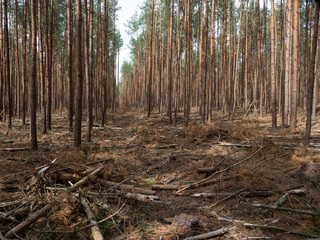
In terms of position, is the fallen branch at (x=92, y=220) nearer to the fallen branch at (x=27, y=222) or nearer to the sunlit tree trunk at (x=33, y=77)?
the fallen branch at (x=27, y=222)

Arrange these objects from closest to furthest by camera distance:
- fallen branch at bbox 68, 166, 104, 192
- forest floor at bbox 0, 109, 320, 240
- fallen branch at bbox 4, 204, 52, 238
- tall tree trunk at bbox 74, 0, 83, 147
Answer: fallen branch at bbox 4, 204, 52, 238 → forest floor at bbox 0, 109, 320, 240 → fallen branch at bbox 68, 166, 104, 192 → tall tree trunk at bbox 74, 0, 83, 147

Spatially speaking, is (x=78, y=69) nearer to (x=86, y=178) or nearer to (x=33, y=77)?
(x=33, y=77)

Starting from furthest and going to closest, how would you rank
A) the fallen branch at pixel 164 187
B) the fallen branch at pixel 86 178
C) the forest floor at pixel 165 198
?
the fallen branch at pixel 164 187, the fallen branch at pixel 86 178, the forest floor at pixel 165 198

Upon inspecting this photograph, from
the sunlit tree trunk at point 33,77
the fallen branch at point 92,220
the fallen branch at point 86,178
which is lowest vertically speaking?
the fallen branch at point 92,220

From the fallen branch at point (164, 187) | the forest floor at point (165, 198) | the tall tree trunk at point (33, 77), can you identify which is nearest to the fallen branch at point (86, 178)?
the forest floor at point (165, 198)

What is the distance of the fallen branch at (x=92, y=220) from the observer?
2.83 metres

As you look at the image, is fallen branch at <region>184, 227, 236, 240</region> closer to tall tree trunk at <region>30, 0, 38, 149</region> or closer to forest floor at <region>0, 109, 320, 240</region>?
forest floor at <region>0, 109, 320, 240</region>

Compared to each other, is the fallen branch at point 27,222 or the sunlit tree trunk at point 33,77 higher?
the sunlit tree trunk at point 33,77

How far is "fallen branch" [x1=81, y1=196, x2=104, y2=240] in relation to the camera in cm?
283

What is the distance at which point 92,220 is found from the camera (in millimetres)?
3107

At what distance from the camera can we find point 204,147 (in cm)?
794

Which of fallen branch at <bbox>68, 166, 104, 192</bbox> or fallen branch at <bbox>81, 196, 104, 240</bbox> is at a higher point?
fallen branch at <bbox>68, 166, 104, 192</bbox>

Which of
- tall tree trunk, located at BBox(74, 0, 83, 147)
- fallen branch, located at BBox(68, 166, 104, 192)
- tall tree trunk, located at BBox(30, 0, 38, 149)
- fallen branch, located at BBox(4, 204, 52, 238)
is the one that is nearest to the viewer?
fallen branch, located at BBox(4, 204, 52, 238)

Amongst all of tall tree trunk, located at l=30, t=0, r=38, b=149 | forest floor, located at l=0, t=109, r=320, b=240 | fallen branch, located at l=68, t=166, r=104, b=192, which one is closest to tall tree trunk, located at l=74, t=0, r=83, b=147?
forest floor, located at l=0, t=109, r=320, b=240
